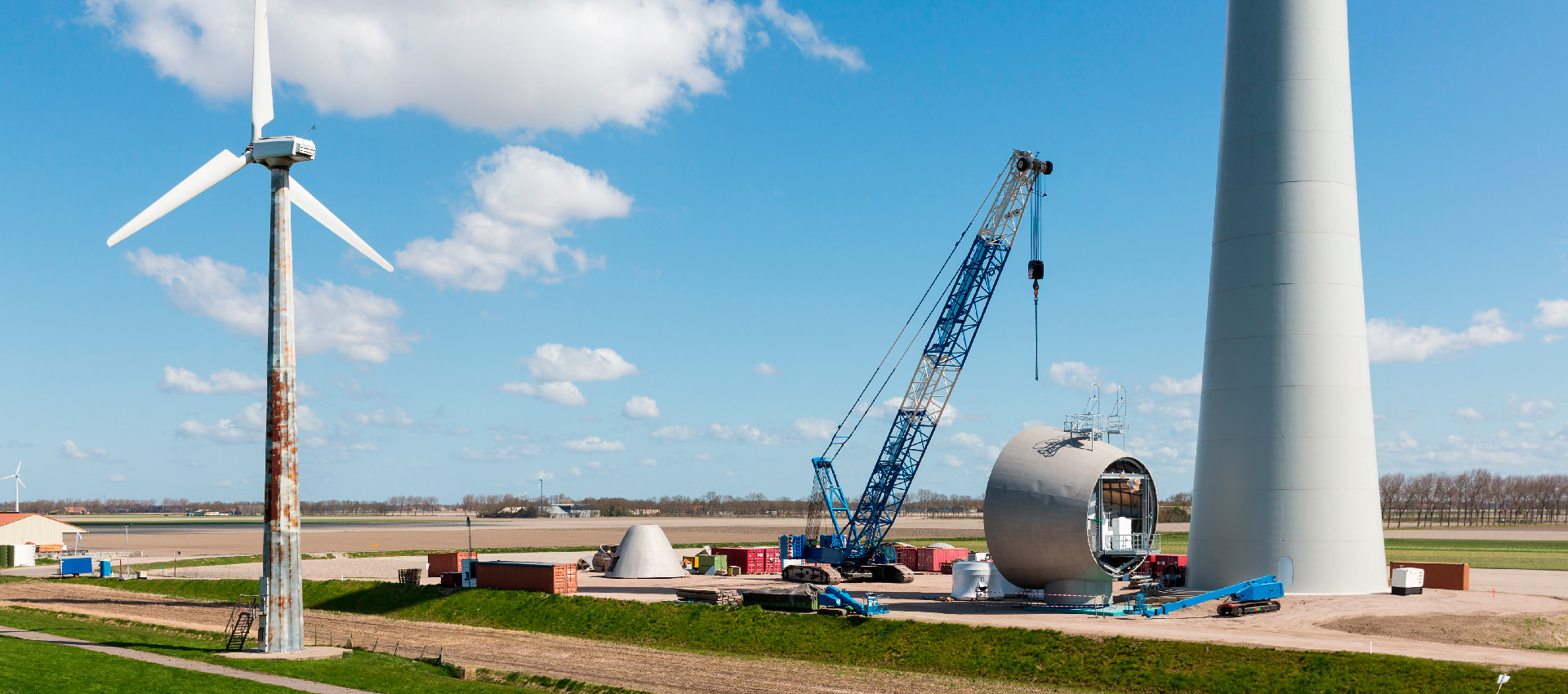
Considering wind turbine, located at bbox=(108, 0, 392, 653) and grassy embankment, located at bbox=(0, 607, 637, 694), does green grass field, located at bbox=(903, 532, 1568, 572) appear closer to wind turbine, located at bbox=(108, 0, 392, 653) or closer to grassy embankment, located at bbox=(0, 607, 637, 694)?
grassy embankment, located at bbox=(0, 607, 637, 694)

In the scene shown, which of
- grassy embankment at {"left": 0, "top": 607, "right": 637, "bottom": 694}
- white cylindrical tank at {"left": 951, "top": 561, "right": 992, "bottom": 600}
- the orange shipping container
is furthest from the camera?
white cylindrical tank at {"left": 951, "top": 561, "right": 992, "bottom": 600}

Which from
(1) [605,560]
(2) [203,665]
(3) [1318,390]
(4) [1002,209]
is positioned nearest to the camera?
(2) [203,665]

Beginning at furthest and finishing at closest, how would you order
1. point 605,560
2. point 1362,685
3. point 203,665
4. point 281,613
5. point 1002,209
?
point 605,560 → point 1002,209 → point 281,613 → point 203,665 → point 1362,685

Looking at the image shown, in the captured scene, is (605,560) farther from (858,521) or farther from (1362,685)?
(1362,685)

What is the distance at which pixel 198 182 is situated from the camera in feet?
138

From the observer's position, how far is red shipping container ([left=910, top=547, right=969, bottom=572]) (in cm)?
7900

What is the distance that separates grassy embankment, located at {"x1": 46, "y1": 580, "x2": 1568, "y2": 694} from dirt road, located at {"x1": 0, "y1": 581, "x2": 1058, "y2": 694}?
163 centimetres

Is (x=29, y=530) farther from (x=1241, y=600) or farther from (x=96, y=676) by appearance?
(x=1241, y=600)

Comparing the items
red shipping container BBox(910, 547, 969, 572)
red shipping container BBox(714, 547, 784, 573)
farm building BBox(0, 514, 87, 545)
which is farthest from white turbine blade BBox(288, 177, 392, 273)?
farm building BBox(0, 514, 87, 545)

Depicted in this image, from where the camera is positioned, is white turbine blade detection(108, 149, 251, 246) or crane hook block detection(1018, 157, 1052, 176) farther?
crane hook block detection(1018, 157, 1052, 176)

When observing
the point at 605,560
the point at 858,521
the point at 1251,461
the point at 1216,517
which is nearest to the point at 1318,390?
the point at 1251,461

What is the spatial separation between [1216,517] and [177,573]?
72.4 metres

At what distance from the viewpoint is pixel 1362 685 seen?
32344 mm

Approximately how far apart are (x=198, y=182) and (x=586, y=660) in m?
24.1
